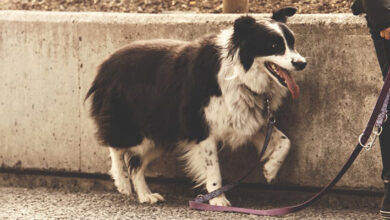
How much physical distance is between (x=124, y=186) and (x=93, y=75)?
97cm

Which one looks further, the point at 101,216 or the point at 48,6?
the point at 48,6

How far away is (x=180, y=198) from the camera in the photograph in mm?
6172

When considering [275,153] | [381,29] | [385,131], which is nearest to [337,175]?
[385,131]

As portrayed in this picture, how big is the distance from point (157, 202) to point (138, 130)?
59cm

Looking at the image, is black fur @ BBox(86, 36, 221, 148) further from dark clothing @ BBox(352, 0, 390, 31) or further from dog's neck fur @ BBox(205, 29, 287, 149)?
dark clothing @ BBox(352, 0, 390, 31)

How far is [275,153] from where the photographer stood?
5.77 m

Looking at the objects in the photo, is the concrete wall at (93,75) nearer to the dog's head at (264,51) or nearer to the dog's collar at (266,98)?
the dog's collar at (266,98)

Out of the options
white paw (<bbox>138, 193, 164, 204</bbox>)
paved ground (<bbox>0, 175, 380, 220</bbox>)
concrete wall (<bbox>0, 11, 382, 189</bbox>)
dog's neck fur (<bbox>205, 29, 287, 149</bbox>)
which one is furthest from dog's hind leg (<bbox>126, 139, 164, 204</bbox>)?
dog's neck fur (<bbox>205, 29, 287, 149</bbox>)

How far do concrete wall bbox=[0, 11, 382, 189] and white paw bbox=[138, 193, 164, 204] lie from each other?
379 millimetres

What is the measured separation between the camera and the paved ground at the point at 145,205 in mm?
5492

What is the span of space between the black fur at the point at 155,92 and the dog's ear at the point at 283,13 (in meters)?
0.49

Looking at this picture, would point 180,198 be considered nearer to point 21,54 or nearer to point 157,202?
point 157,202

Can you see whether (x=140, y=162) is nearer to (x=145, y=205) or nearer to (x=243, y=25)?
(x=145, y=205)

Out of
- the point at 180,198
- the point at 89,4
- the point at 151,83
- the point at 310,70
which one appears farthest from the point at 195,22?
the point at 89,4
